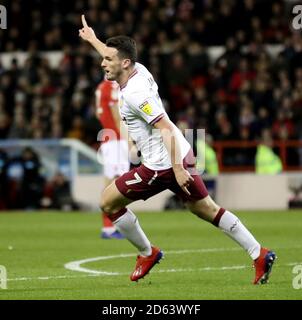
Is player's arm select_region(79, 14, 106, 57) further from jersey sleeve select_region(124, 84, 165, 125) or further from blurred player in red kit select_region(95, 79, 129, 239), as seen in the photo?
blurred player in red kit select_region(95, 79, 129, 239)

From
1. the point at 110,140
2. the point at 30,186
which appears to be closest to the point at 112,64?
the point at 110,140

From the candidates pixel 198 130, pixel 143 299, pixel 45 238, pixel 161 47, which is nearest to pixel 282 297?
pixel 143 299

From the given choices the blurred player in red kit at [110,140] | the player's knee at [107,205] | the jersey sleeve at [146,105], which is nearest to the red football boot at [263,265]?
the player's knee at [107,205]

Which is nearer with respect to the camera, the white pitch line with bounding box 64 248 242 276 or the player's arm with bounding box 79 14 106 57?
the player's arm with bounding box 79 14 106 57

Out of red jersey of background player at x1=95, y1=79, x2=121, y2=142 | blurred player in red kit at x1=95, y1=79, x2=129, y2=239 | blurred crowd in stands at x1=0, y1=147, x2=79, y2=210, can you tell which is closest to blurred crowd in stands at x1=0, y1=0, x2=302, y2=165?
blurred crowd in stands at x1=0, y1=147, x2=79, y2=210

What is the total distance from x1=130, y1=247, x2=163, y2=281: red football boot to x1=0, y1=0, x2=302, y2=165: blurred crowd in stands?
43.9 ft

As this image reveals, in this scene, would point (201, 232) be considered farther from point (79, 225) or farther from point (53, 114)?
point (53, 114)

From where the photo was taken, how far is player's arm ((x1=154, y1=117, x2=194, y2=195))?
30.6 ft

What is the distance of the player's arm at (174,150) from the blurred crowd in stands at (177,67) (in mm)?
13957

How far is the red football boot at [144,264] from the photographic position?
32.6 ft

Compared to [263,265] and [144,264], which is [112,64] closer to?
[144,264]

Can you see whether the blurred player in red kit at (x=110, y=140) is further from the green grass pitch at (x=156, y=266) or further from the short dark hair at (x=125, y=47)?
the short dark hair at (x=125, y=47)

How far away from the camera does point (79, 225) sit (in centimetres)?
1794

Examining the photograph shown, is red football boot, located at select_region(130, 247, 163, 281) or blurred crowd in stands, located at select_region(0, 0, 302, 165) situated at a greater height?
blurred crowd in stands, located at select_region(0, 0, 302, 165)
